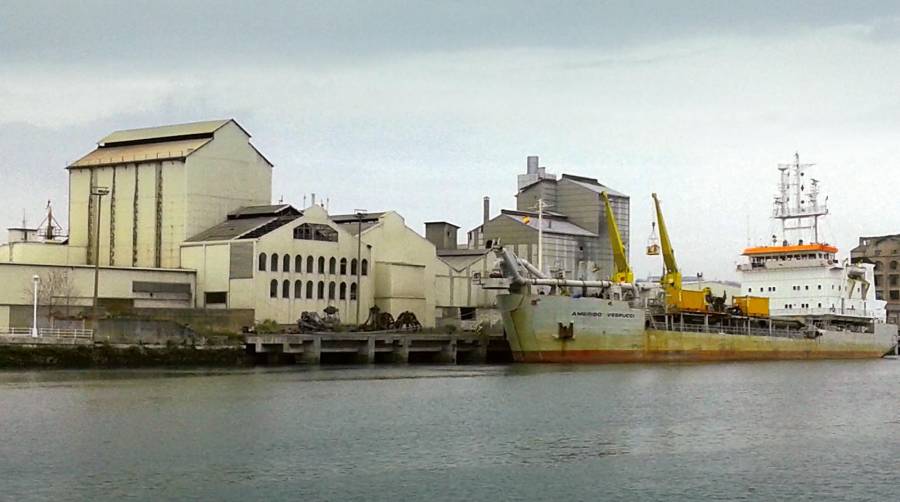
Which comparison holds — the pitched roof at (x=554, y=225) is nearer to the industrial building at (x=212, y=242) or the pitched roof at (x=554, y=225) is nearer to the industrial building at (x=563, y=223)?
the industrial building at (x=563, y=223)

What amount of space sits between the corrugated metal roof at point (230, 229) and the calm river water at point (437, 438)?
20159 mm

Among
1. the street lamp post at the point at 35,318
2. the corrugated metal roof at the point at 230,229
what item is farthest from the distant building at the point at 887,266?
the street lamp post at the point at 35,318

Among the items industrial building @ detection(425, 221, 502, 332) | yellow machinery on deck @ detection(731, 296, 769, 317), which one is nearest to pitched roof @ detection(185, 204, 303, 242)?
industrial building @ detection(425, 221, 502, 332)

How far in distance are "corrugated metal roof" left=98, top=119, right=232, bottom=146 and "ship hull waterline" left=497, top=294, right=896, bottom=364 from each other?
23.4 m

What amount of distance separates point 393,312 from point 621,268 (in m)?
14.0

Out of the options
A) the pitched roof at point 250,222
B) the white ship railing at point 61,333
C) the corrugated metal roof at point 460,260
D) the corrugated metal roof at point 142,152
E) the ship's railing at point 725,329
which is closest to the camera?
the white ship railing at point 61,333

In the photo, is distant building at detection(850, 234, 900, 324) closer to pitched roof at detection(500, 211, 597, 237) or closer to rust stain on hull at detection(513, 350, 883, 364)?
pitched roof at detection(500, 211, 597, 237)

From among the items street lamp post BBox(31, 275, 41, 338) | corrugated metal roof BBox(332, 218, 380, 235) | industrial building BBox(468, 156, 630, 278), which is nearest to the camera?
street lamp post BBox(31, 275, 41, 338)

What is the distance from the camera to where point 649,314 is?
60531 mm

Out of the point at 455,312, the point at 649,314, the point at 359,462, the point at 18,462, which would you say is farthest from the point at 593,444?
the point at 455,312

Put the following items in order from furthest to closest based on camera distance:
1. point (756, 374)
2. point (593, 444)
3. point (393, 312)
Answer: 1. point (393, 312)
2. point (756, 374)
3. point (593, 444)

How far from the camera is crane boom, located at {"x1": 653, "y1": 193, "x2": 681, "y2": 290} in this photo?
64.0 metres

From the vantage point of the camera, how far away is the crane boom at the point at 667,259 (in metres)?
64.0

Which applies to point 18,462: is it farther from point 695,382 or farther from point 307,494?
point 695,382
